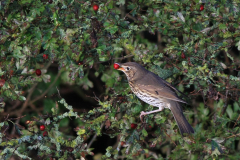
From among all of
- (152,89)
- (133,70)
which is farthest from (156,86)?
(133,70)

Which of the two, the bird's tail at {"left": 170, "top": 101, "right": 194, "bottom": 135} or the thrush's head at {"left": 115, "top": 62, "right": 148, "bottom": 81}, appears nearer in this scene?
the bird's tail at {"left": 170, "top": 101, "right": 194, "bottom": 135}

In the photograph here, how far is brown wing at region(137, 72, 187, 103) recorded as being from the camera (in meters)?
3.33

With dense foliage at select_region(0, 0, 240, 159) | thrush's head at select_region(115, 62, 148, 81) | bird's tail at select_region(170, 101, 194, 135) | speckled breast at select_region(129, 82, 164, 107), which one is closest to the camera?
dense foliage at select_region(0, 0, 240, 159)

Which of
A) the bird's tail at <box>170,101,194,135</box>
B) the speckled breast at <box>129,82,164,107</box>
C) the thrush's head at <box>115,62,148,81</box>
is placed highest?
the thrush's head at <box>115,62,148,81</box>

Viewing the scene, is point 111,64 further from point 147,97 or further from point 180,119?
point 180,119

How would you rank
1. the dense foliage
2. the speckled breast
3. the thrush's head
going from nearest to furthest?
the dense foliage < the speckled breast < the thrush's head

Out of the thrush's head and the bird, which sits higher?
the thrush's head

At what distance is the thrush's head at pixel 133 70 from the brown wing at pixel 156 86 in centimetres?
5

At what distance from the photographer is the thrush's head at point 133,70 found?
340cm

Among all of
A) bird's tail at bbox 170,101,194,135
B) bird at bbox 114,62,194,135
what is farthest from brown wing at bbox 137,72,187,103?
bird's tail at bbox 170,101,194,135

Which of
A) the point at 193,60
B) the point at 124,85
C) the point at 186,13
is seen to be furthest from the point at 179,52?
the point at 124,85

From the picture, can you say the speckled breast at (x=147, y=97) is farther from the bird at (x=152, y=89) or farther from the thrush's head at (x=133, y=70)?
the thrush's head at (x=133, y=70)

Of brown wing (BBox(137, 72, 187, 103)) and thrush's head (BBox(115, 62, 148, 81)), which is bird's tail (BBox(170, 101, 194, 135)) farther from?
thrush's head (BBox(115, 62, 148, 81))

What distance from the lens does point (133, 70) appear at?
3457 mm
